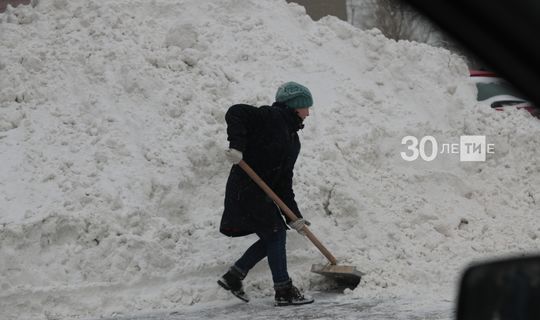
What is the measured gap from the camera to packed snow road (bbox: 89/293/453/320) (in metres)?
5.88

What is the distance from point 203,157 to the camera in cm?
736

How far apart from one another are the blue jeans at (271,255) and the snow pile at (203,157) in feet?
1.17

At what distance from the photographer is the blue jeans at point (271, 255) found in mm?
6105

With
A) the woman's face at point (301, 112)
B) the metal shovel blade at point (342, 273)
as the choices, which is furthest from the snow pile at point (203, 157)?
the woman's face at point (301, 112)

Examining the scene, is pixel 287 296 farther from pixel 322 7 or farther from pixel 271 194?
pixel 322 7

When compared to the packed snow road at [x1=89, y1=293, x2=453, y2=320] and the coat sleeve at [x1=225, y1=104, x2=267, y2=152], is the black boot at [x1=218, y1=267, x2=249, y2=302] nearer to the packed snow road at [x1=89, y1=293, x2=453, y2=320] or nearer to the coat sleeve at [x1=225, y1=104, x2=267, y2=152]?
the packed snow road at [x1=89, y1=293, x2=453, y2=320]

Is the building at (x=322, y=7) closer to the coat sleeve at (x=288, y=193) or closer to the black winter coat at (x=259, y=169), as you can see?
the coat sleeve at (x=288, y=193)

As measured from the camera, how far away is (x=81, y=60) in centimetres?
833

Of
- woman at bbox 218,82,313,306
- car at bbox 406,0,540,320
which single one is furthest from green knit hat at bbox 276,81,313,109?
car at bbox 406,0,540,320

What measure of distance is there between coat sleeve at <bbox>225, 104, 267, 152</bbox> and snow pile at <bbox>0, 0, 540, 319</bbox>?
3.53ft

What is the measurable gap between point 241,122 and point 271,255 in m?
0.88

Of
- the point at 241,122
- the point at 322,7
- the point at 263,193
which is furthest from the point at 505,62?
the point at 322,7

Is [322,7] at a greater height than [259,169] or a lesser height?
greater

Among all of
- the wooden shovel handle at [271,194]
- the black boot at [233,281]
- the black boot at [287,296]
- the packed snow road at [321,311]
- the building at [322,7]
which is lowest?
the packed snow road at [321,311]
